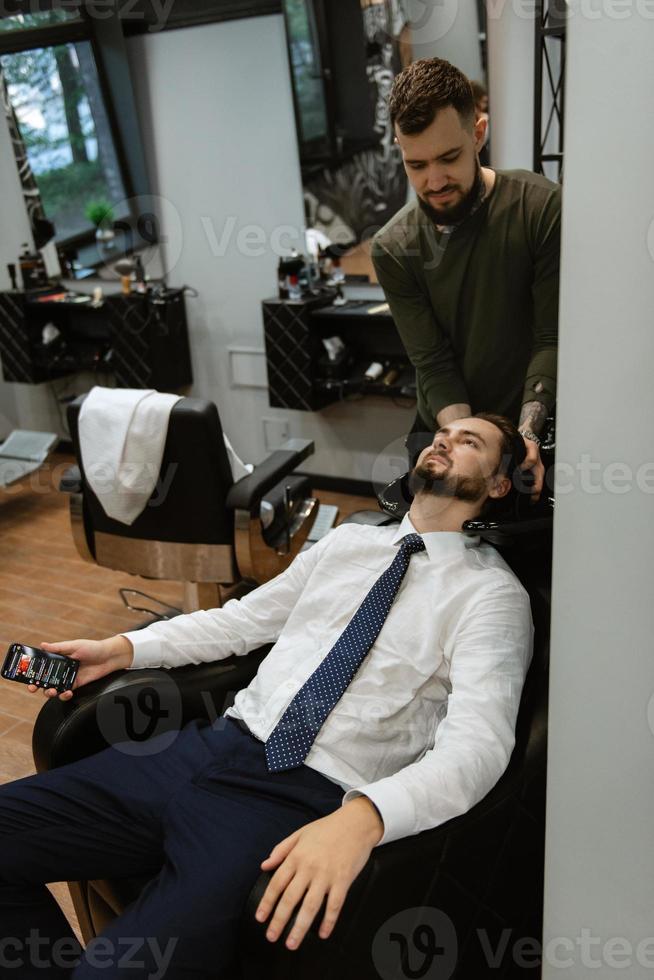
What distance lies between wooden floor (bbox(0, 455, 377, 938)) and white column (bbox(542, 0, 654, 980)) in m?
1.95

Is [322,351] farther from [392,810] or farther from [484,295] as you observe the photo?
[392,810]

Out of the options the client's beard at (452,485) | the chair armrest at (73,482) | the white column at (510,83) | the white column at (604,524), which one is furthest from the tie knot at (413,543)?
the white column at (510,83)

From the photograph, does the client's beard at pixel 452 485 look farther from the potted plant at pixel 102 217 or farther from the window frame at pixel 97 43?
the potted plant at pixel 102 217

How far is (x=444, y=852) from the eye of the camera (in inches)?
54.9

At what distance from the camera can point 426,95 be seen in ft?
6.17

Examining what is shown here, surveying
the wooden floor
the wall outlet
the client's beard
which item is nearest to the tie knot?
the client's beard

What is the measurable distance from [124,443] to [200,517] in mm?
330

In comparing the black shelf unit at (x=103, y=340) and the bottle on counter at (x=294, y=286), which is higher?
the bottle on counter at (x=294, y=286)

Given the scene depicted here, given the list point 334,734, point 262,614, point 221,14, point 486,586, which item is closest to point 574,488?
point 486,586

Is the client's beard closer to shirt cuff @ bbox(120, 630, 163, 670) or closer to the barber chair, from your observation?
the barber chair

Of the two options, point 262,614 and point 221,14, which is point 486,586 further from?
point 221,14

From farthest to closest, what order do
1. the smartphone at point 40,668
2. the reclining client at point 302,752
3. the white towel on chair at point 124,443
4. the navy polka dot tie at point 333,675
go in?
the white towel on chair at point 124,443
the smartphone at point 40,668
the navy polka dot tie at point 333,675
the reclining client at point 302,752

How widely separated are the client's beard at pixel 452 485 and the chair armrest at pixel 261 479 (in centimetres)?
97

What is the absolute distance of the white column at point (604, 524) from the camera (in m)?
0.95
